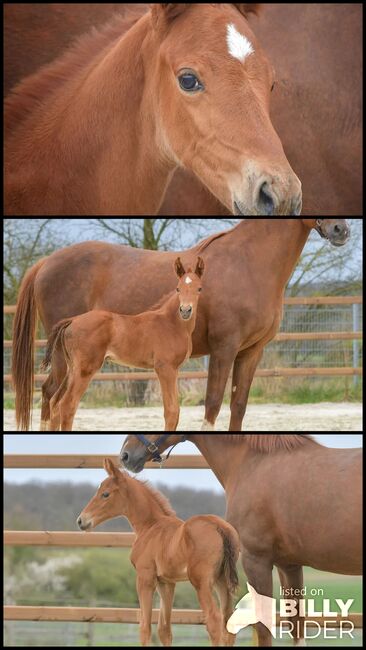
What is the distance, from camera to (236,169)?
105 inches

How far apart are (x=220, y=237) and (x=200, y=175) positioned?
0.81 ft

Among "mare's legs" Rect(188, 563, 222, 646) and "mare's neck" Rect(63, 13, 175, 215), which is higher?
"mare's neck" Rect(63, 13, 175, 215)

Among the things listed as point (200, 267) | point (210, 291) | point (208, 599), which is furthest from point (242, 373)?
point (208, 599)

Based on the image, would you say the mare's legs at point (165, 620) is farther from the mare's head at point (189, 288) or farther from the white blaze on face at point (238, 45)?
the white blaze on face at point (238, 45)

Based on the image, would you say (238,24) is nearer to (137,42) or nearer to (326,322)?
(137,42)

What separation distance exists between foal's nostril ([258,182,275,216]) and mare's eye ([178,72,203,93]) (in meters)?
0.43

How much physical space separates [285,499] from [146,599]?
0.60 m

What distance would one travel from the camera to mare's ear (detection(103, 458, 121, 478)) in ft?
9.93

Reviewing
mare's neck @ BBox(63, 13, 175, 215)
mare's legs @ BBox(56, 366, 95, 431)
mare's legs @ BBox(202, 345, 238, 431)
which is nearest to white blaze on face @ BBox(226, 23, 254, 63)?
mare's neck @ BBox(63, 13, 175, 215)

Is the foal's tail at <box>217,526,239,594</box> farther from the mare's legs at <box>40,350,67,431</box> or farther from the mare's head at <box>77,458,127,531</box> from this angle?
the mare's legs at <box>40,350,67,431</box>

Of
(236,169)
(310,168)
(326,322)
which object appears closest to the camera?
(236,169)

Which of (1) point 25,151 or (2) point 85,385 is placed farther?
(1) point 25,151

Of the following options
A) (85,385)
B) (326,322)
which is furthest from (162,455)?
(326,322)

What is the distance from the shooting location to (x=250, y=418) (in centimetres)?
489
